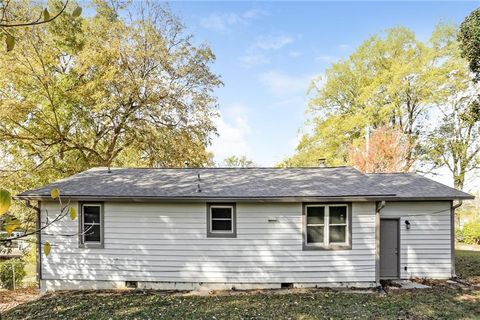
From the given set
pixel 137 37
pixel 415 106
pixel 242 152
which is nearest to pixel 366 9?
pixel 415 106

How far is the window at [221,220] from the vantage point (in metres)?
8.68

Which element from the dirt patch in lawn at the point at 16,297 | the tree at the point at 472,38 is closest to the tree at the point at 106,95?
the dirt patch in lawn at the point at 16,297

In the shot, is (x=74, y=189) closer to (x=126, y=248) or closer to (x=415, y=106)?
(x=126, y=248)

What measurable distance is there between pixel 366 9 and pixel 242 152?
36.0 m

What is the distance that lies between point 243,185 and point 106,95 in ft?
32.7

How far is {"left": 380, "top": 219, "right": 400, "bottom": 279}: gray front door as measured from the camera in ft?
31.1

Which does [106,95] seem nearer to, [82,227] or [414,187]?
[82,227]

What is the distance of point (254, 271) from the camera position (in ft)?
28.2

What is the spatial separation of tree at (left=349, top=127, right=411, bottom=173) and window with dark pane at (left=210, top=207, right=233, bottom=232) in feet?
51.6

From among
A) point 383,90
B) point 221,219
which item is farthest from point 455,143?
→ point 221,219

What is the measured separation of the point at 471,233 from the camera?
17.8 metres

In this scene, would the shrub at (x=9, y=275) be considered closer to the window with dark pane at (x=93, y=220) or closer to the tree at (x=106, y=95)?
the window with dark pane at (x=93, y=220)

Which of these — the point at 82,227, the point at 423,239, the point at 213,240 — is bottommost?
the point at 423,239

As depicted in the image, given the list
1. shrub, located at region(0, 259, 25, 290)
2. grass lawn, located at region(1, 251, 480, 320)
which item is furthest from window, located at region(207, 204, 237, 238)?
shrub, located at region(0, 259, 25, 290)
